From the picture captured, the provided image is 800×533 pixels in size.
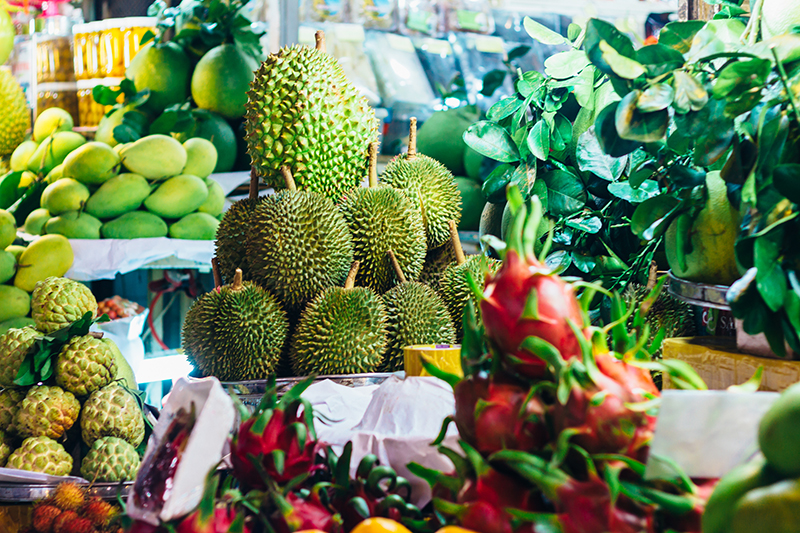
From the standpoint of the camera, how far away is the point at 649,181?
3.06 feet

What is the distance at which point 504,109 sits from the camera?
3.97 ft

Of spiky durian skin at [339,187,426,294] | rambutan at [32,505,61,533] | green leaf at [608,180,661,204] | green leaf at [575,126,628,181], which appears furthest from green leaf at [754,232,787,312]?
rambutan at [32,505,61,533]

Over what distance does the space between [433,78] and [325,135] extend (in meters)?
1.85

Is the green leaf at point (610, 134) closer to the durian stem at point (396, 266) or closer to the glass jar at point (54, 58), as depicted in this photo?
the durian stem at point (396, 266)

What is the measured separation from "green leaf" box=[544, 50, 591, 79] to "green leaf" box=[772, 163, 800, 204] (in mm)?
576

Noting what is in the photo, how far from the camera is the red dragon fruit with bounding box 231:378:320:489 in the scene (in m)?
0.56

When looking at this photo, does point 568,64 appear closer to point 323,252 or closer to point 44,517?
Result: point 323,252

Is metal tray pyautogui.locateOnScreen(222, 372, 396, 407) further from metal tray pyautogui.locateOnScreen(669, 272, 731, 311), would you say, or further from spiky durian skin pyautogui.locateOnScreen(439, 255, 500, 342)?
metal tray pyautogui.locateOnScreen(669, 272, 731, 311)

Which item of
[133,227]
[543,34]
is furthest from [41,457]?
[133,227]

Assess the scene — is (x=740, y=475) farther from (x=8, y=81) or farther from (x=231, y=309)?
(x=8, y=81)

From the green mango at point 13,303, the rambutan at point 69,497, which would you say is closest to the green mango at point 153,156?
the green mango at point 13,303

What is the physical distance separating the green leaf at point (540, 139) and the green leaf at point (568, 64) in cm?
8

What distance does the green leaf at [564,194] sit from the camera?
1102mm

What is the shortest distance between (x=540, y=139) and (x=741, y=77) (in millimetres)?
467
